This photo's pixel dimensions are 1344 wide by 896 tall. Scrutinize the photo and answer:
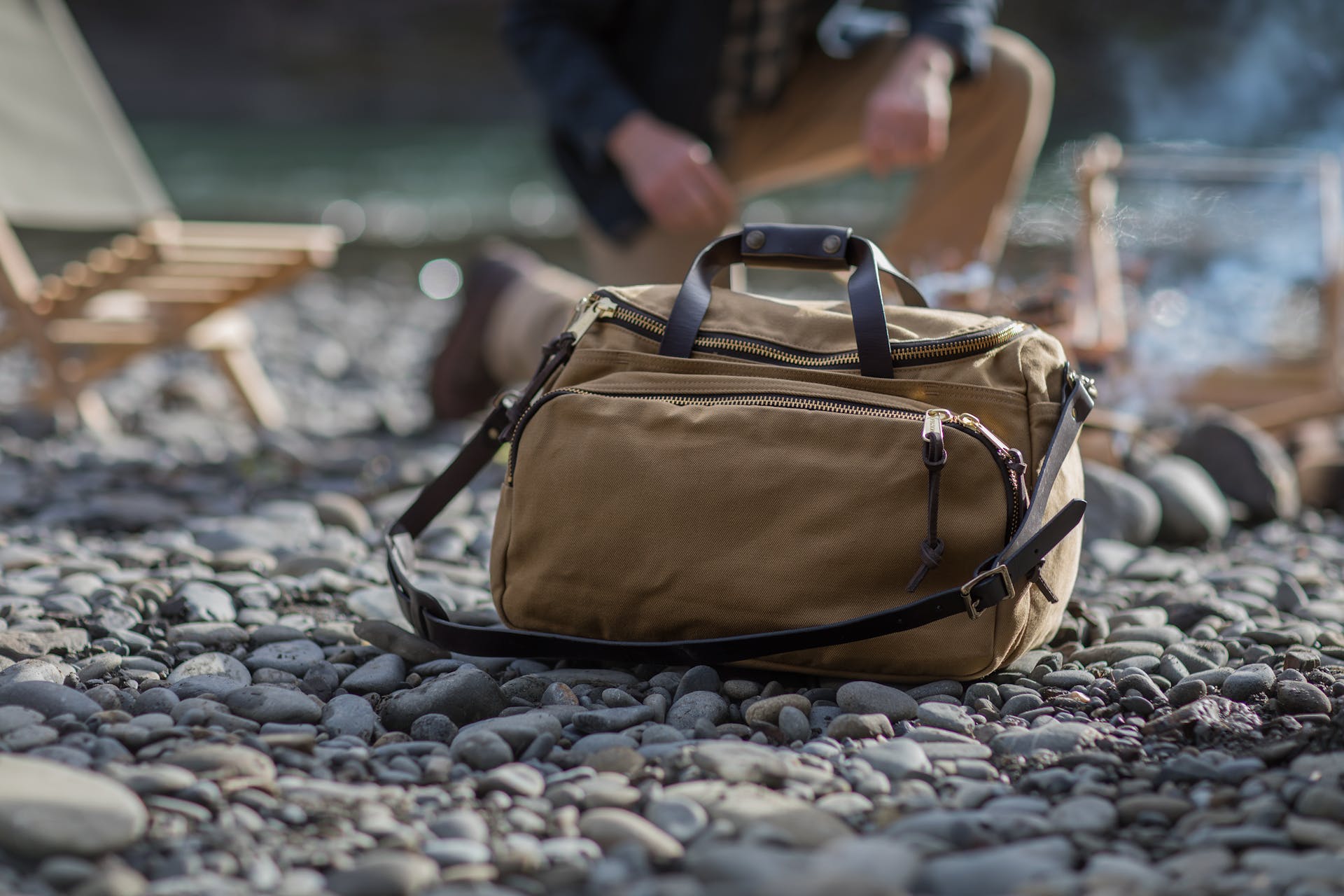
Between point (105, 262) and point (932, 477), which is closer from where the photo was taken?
point (932, 477)

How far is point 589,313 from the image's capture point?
6.52 ft

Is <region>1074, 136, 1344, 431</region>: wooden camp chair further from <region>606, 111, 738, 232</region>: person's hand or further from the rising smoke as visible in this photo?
<region>606, 111, 738, 232</region>: person's hand

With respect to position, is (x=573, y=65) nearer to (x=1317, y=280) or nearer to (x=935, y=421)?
(x=935, y=421)

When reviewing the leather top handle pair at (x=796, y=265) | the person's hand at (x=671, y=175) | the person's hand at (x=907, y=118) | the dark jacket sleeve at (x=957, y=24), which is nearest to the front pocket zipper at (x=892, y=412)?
the leather top handle pair at (x=796, y=265)

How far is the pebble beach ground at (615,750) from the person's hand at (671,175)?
108 centimetres

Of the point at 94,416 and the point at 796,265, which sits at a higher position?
the point at 796,265

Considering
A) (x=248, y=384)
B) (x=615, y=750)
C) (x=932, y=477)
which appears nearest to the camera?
(x=615, y=750)

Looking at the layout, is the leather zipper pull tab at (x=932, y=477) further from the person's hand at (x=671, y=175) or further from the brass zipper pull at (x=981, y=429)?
the person's hand at (x=671, y=175)

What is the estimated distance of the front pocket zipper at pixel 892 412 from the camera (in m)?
1.68

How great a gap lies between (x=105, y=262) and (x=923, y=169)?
2705 millimetres

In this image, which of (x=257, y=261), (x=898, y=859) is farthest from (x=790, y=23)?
(x=898, y=859)

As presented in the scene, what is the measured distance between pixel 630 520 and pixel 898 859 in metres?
0.72

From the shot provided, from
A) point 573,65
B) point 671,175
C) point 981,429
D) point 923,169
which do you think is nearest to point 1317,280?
point 923,169

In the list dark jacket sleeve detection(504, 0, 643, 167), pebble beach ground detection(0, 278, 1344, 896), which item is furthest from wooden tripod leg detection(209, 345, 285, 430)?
pebble beach ground detection(0, 278, 1344, 896)
